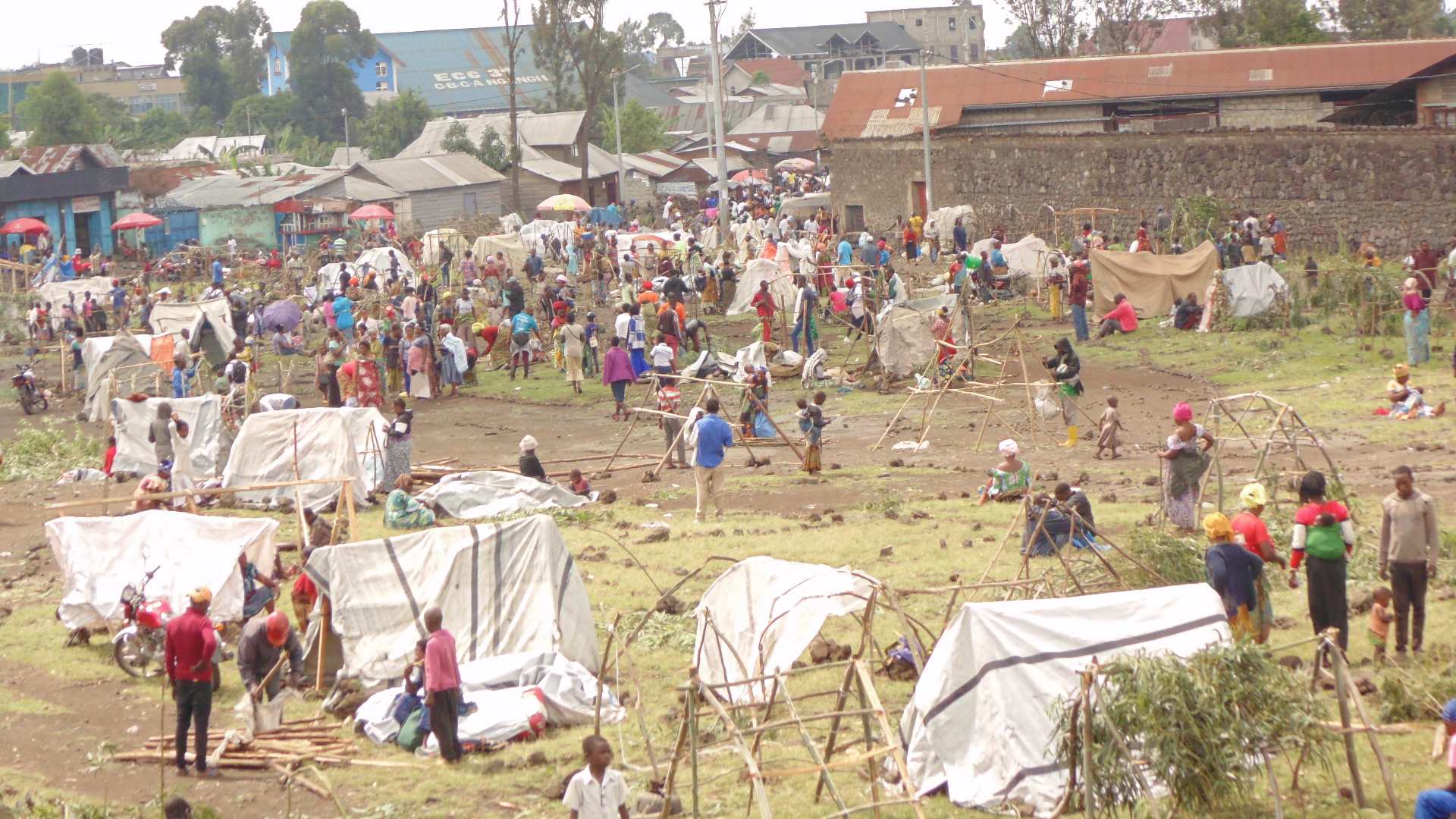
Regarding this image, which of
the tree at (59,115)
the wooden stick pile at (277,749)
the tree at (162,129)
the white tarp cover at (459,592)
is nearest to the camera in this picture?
the wooden stick pile at (277,749)

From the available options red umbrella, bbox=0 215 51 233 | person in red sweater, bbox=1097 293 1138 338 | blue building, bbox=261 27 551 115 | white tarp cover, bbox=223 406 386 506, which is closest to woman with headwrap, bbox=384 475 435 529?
white tarp cover, bbox=223 406 386 506

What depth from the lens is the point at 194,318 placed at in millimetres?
25906

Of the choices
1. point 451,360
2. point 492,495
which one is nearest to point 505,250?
point 451,360

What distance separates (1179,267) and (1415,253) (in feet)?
12.7

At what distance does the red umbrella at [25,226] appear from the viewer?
134ft

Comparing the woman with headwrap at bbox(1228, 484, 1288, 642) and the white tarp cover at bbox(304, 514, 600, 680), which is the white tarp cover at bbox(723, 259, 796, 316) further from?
the woman with headwrap at bbox(1228, 484, 1288, 642)

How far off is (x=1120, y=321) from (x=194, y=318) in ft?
52.7

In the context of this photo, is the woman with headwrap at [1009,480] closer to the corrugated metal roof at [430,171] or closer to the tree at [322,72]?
the corrugated metal roof at [430,171]

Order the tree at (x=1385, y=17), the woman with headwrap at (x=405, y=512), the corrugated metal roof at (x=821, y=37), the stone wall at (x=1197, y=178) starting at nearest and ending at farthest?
the woman with headwrap at (x=405, y=512)
the stone wall at (x=1197, y=178)
the tree at (x=1385, y=17)
the corrugated metal roof at (x=821, y=37)

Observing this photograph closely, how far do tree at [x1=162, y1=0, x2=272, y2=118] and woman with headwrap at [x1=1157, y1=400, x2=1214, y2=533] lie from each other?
86005 millimetres

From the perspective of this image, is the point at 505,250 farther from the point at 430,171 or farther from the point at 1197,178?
the point at 430,171

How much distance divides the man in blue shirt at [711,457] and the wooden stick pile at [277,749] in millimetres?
5592

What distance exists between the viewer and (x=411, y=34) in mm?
96875

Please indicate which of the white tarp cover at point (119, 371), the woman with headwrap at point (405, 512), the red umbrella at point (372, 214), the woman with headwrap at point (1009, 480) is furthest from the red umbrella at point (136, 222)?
the woman with headwrap at point (1009, 480)
